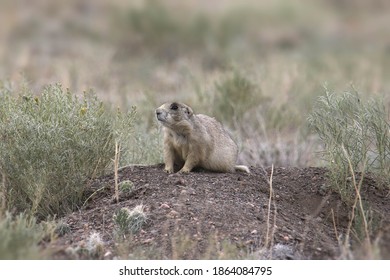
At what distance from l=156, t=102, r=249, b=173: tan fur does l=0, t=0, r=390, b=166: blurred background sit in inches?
41.3

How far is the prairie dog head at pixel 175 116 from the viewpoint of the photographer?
7.85 m

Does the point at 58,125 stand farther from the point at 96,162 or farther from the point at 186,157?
the point at 186,157

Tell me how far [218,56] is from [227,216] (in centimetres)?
1559

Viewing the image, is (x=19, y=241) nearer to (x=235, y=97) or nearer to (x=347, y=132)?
(x=347, y=132)

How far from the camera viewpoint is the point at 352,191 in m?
7.60

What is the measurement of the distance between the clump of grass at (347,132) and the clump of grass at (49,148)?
1.99m

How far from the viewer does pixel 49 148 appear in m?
7.18

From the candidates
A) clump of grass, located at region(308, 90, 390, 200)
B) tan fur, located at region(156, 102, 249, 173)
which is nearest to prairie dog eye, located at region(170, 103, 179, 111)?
tan fur, located at region(156, 102, 249, 173)

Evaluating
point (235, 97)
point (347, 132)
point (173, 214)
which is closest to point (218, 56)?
point (235, 97)

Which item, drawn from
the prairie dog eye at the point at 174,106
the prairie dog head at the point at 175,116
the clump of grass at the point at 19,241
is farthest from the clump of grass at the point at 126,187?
the clump of grass at the point at 19,241

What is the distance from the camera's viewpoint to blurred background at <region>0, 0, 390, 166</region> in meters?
11.4

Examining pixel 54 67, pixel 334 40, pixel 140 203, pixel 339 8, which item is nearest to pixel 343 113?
pixel 140 203

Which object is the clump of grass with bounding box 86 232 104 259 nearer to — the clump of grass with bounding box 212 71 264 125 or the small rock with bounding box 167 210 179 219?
the small rock with bounding box 167 210 179 219

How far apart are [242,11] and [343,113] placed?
23.2 meters
